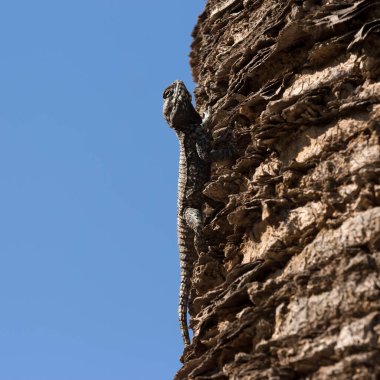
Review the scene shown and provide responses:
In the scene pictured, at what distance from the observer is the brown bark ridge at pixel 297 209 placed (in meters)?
5.46

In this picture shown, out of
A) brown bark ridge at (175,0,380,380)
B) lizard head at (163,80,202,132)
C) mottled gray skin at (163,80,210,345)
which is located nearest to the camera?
brown bark ridge at (175,0,380,380)

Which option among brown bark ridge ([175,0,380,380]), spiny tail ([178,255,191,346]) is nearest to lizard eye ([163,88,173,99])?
brown bark ridge ([175,0,380,380])

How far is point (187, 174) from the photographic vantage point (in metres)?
10.3

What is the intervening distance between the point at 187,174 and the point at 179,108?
1.35 meters

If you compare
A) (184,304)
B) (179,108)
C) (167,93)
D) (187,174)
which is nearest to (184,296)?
(184,304)

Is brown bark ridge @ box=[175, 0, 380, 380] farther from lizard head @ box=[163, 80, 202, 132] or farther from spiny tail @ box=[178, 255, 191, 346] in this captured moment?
lizard head @ box=[163, 80, 202, 132]

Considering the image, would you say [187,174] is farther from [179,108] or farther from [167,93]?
[167,93]

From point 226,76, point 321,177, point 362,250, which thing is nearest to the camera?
point 362,250

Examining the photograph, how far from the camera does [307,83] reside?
7297 millimetres

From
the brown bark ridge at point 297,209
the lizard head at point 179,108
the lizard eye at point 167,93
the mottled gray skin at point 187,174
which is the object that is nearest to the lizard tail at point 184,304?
the mottled gray skin at point 187,174

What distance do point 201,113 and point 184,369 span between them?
16.5 feet

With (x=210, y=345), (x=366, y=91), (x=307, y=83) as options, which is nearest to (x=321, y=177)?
(x=366, y=91)

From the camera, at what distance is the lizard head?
1110 centimetres

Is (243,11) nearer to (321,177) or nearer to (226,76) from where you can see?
(226,76)
